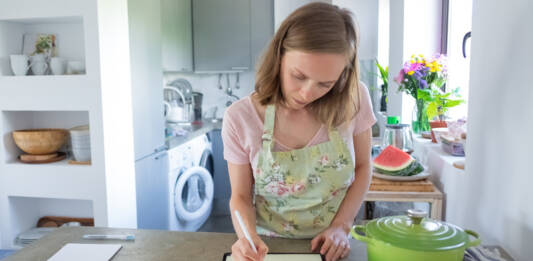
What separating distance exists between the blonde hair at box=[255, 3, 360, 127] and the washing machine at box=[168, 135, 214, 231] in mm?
2227

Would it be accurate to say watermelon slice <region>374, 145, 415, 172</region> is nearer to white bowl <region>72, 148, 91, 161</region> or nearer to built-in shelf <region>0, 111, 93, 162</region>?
white bowl <region>72, 148, 91, 161</region>

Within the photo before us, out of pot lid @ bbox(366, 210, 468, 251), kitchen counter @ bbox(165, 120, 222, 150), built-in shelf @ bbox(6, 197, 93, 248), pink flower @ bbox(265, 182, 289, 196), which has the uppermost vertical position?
pot lid @ bbox(366, 210, 468, 251)

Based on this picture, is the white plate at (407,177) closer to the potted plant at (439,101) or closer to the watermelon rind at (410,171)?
the watermelon rind at (410,171)

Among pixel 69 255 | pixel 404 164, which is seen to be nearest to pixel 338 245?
pixel 69 255

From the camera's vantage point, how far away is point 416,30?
105 inches

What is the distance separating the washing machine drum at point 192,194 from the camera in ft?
11.0

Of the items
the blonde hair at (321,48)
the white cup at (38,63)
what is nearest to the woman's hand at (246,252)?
the blonde hair at (321,48)

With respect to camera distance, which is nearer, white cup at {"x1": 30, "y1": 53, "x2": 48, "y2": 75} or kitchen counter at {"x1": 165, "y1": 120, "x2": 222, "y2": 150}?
white cup at {"x1": 30, "y1": 53, "x2": 48, "y2": 75}

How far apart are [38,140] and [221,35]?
249 cm

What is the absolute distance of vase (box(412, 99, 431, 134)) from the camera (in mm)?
2385

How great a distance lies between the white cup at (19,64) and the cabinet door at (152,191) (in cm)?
85

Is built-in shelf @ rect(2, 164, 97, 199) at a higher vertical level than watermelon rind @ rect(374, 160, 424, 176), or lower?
lower

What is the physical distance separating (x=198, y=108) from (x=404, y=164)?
3383 millimetres

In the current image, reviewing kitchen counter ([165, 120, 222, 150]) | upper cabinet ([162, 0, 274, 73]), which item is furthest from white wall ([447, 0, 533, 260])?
upper cabinet ([162, 0, 274, 73])
